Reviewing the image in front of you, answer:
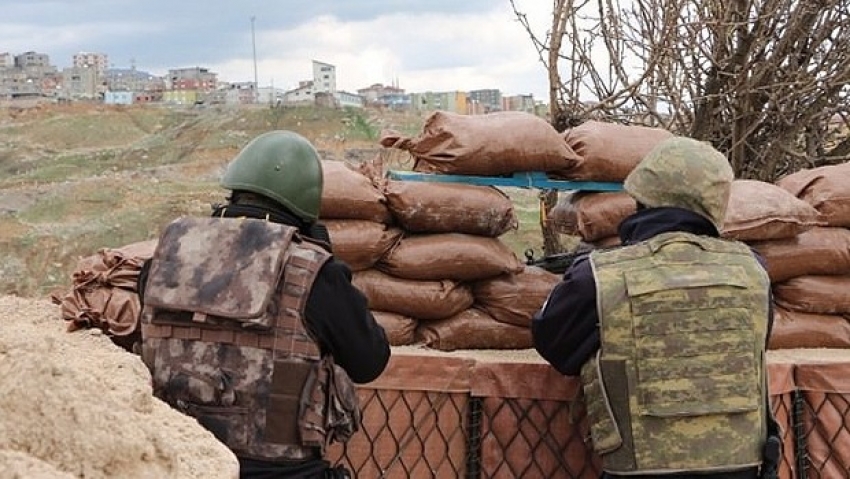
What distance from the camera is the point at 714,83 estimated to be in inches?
227

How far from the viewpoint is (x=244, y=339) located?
2.61 meters

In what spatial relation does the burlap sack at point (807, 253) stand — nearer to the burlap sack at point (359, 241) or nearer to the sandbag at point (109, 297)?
the burlap sack at point (359, 241)

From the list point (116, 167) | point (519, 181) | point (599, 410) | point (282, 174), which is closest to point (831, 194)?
point (519, 181)

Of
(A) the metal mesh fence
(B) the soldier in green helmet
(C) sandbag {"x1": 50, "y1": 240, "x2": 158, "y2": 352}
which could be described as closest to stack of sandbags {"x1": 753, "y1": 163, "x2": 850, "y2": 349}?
(A) the metal mesh fence

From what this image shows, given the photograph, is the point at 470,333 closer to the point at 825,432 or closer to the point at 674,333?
the point at 674,333

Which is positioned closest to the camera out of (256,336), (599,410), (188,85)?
(256,336)

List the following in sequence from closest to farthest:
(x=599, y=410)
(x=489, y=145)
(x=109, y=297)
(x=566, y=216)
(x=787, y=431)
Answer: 1. (x=599, y=410)
2. (x=109, y=297)
3. (x=787, y=431)
4. (x=489, y=145)
5. (x=566, y=216)

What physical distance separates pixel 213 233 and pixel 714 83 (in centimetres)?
385

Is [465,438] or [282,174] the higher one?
[282,174]

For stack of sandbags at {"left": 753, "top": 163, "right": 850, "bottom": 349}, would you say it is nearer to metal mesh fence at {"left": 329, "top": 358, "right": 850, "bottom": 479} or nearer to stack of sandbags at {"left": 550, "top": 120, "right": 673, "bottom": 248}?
metal mesh fence at {"left": 329, "top": 358, "right": 850, "bottom": 479}

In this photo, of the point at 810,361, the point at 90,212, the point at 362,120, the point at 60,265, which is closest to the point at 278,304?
the point at 810,361

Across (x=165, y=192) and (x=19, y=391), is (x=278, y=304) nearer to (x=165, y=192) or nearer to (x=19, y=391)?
(x=19, y=391)

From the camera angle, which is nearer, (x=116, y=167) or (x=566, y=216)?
(x=566, y=216)

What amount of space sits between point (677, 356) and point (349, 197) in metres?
1.30
